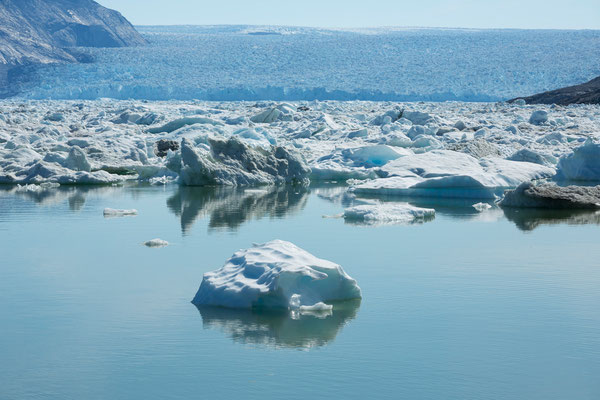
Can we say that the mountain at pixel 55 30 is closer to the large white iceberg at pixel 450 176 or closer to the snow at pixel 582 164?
the large white iceberg at pixel 450 176

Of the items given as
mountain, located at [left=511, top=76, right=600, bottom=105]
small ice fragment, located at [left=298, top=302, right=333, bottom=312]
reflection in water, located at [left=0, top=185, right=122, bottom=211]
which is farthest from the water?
small ice fragment, located at [left=298, top=302, right=333, bottom=312]

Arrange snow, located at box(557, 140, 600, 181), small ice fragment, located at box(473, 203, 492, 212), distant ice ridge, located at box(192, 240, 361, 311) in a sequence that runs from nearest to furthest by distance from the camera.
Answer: distant ice ridge, located at box(192, 240, 361, 311) < small ice fragment, located at box(473, 203, 492, 212) < snow, located at box(557, 140, 600, 181)

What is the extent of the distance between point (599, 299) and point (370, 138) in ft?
29.9

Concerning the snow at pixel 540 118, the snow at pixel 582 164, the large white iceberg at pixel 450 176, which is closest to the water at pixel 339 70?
the snow at pixel 540 118

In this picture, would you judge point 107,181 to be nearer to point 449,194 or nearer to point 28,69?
point 449,194

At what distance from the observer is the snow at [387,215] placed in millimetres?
6211

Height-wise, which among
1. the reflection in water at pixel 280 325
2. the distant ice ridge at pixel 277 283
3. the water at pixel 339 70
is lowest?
the water at pixel 339 70

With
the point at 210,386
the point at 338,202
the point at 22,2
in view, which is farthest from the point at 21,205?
the point at 22,2

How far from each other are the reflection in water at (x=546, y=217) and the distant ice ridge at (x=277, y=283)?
2.68 m

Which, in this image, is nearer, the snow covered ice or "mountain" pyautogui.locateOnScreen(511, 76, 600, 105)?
the snow covered ice

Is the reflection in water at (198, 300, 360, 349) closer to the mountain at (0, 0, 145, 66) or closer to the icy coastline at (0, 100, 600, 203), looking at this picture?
the icy coastline at (0, 100, 600, 203)

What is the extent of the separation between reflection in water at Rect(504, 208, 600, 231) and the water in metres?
24.4

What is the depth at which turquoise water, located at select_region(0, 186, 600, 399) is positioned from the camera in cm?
271

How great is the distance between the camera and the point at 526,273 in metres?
4.39
